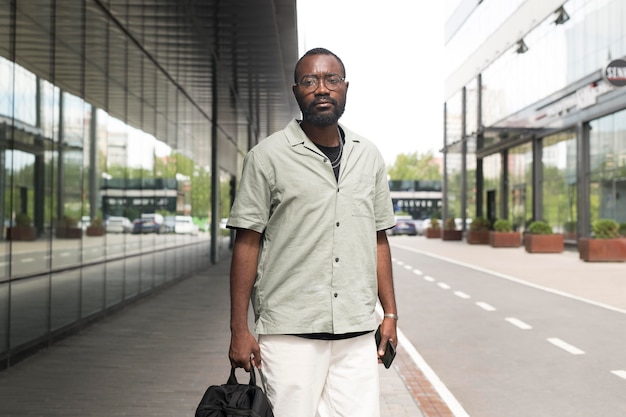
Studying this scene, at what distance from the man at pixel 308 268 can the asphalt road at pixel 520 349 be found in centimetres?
303

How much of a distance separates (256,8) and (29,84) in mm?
4654

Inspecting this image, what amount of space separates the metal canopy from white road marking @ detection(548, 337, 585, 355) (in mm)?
6060

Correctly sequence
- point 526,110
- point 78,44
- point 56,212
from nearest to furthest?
point 56,212
point 78,44
point 526,110

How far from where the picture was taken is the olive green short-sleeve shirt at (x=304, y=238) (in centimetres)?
280

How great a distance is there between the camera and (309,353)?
9.23 ft

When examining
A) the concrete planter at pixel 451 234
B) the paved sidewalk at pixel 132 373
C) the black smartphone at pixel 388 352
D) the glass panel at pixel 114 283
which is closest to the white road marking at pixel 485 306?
the paved sidewalk at pixel 132 373

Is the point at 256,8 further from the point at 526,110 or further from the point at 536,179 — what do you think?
the point at 536,179

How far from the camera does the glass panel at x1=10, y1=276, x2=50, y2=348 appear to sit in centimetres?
759

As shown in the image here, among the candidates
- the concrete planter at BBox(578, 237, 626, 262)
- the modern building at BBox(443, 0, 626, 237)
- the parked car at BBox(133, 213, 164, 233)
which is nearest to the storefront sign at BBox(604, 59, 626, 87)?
the modern building at BBox(443, 0, 626, 237)

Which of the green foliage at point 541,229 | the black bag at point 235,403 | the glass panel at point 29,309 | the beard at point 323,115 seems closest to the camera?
the black bag at point 235,403

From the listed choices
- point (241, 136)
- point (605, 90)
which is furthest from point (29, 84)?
point (605, 90)

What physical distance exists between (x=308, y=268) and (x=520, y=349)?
5957 millimetres

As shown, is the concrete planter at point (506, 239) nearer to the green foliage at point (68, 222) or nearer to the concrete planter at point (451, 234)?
the concrete planter at point (451, 234)

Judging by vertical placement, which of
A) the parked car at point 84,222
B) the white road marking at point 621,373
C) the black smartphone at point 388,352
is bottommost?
the white road marking at point 621,373
